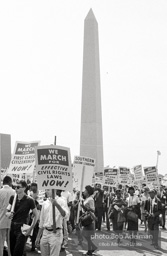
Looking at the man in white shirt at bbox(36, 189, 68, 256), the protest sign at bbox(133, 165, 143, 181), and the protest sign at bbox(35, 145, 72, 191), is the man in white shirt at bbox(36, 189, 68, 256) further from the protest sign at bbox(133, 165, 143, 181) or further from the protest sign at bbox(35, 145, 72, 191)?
the protest sign at bbox(133, 165, 143, 181)

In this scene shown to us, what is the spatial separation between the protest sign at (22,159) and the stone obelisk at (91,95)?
22.3m

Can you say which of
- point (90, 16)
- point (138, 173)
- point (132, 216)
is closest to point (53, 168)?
point (132, 216)

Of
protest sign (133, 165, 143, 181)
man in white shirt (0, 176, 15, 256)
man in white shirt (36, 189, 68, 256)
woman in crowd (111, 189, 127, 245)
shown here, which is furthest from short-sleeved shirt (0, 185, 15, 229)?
protest sign (133, 165, 143, 181)

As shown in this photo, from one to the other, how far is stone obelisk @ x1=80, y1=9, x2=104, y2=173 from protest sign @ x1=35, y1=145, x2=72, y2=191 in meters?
28.2

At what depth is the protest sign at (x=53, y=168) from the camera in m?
5.84

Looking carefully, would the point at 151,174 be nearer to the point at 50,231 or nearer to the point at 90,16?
the point at 50,231

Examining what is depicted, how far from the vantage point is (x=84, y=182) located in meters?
9.62

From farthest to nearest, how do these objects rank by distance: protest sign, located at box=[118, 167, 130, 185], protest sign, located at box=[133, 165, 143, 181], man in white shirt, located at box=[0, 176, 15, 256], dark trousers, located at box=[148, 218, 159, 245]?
protest sign, located at box=[133, 165, 143, 181] < protest sign, located at box=[118, 167, 130, 185] < dark trousers, located at box=[148, 218, 159, 245] < man in white shirt, located at box=[0, 176, 15, 256]

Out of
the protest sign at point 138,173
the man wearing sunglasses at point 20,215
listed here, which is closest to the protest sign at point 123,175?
the protest sign at point 138,173

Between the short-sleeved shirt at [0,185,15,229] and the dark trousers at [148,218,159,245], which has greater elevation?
the short-sleeved shirt at [0,185,15,229]

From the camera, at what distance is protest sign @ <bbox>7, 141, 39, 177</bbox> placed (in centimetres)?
1150

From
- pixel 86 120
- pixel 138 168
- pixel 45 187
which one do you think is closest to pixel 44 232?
pixel 45 187

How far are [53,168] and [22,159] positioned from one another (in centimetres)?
603

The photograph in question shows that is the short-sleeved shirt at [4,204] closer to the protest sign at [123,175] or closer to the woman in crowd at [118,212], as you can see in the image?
the woman in crowd at [118,212]
